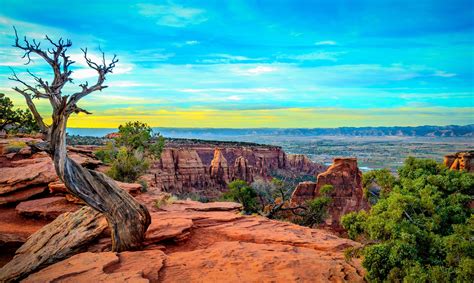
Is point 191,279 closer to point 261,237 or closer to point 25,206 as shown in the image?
point 261,237

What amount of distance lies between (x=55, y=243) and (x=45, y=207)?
5.29 metres

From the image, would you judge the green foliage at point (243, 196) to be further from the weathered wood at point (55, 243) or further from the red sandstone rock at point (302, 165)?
the red sandstone rock at point (302, 165)

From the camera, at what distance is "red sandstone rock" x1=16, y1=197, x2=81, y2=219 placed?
15469 mm

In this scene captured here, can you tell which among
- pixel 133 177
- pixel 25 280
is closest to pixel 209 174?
pixel 133 177

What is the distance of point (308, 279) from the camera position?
9422mm

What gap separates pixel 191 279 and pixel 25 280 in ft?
13.5

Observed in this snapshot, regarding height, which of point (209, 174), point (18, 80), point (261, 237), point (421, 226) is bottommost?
point (209, 174)

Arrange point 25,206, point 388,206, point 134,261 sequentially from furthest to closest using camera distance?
point 25,206, point 388,206, point 134,261

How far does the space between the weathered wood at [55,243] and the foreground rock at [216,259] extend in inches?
24.5

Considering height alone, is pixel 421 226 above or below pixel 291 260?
above

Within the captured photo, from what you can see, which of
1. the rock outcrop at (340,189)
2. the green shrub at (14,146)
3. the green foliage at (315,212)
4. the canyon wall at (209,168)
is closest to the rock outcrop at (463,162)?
the green foliage at (315,212)

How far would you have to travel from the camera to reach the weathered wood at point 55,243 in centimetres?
1005

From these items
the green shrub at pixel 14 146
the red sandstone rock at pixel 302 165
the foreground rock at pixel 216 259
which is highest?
the green shrub at pixel 14 146

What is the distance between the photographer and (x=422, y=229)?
34.6ft
